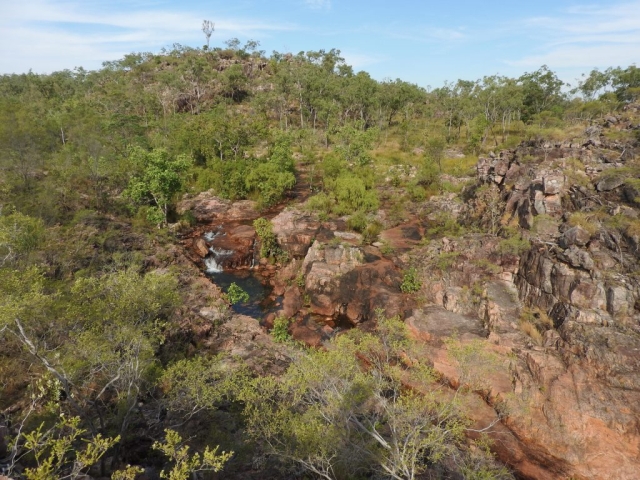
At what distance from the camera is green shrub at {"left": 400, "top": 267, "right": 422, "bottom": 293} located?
40.0 m

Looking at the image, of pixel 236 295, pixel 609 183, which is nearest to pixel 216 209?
pixel 236 295

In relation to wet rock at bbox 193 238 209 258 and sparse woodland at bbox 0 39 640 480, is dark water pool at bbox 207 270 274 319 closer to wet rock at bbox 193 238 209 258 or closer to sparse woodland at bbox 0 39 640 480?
sparse woodland at bbox 0 39 640 480

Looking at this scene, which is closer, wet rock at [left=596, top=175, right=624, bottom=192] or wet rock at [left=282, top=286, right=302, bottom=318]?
wet rock at [left=596, top=175, right=624, bottom=192]

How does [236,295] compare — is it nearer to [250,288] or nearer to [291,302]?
[250,288]

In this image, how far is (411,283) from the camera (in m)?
40.2

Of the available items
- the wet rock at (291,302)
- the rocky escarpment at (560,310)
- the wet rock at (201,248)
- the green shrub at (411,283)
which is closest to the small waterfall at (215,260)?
the wet rock at (201,248)

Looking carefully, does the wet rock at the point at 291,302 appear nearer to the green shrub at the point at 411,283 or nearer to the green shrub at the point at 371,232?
the green shrub at the point at 411,283

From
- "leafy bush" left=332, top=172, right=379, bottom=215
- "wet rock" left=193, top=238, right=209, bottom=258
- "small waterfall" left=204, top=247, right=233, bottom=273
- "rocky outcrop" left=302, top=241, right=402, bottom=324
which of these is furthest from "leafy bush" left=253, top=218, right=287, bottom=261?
"leafy bush" left=332, top=172, right=379, bottom=215

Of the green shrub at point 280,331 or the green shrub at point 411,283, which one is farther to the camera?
the green shrub at point 411,283

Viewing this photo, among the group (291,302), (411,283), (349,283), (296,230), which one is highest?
(296,230)

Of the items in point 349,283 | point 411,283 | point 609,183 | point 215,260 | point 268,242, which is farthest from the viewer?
point 215,260

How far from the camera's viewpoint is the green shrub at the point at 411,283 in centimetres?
4003

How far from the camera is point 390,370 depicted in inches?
928

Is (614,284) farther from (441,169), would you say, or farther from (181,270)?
(441,169)
